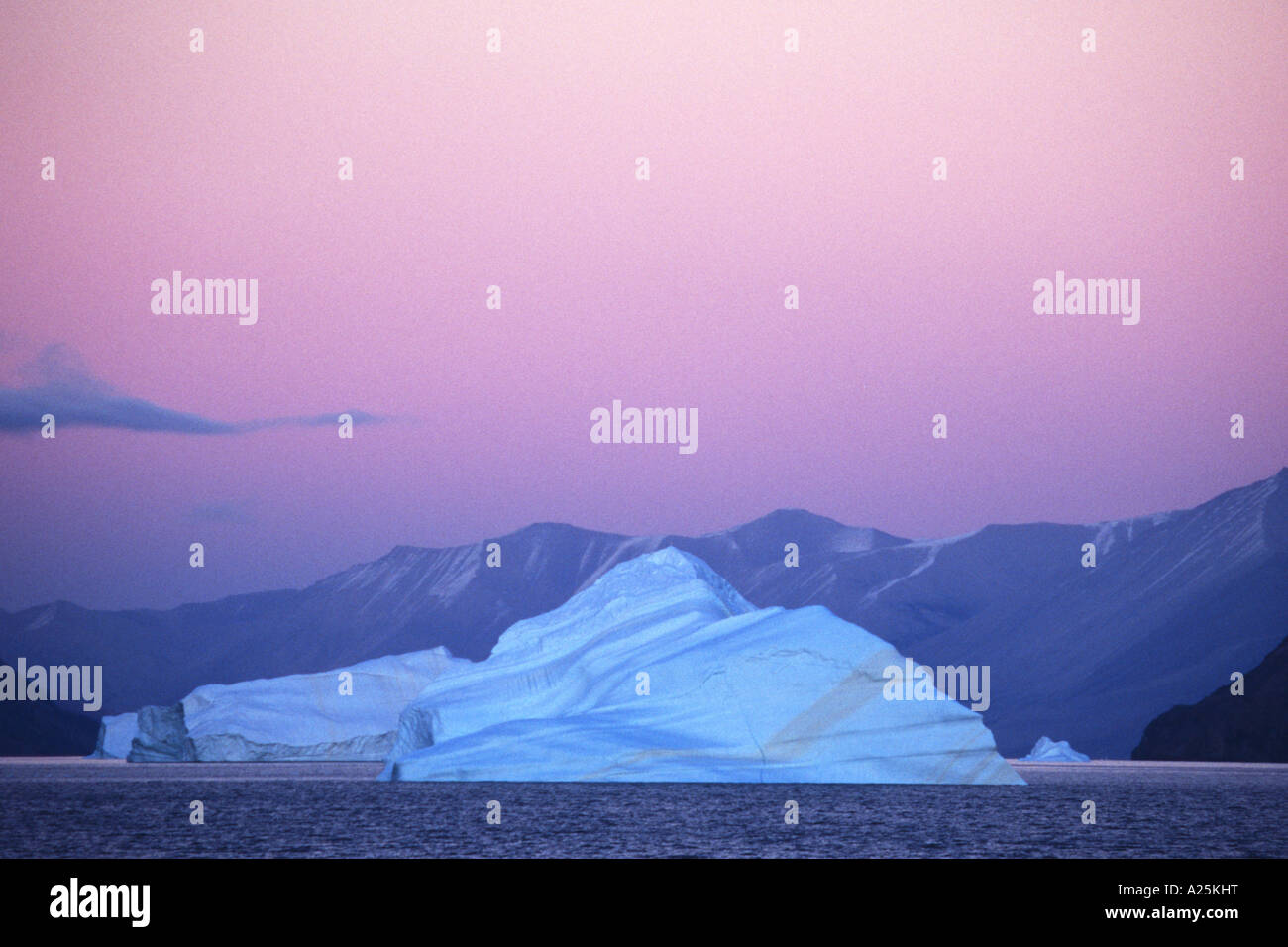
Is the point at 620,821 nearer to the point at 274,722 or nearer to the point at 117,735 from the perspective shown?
the point at 274,722

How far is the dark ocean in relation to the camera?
29562 mm

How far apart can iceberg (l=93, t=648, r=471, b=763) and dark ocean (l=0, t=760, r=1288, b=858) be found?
17.2m

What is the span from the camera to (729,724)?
42312mm

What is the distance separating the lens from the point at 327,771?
67938 mm

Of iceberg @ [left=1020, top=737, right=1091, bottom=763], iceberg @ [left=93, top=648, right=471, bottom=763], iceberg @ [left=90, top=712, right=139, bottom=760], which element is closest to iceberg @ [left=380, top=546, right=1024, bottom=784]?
iceberg @ [left=93, top=648, right=471, bottom=763]

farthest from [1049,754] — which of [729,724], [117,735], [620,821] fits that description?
A: [620,821]

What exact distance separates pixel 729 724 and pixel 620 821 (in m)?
7.25

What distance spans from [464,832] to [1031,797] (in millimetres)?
21865

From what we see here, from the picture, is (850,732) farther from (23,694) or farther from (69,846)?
(23,694)

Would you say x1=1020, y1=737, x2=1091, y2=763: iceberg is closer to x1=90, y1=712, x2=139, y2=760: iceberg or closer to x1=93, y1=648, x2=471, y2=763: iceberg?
x1=93, y1=648, x2=471, y2=763: iceberg

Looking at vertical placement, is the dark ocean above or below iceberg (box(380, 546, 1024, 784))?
below

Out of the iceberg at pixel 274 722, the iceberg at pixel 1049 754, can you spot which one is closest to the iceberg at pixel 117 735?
the iceberg at pixel 274 722

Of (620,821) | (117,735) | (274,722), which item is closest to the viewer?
(620,821)

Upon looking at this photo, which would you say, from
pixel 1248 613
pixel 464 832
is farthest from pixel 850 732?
pixel 1248 613
